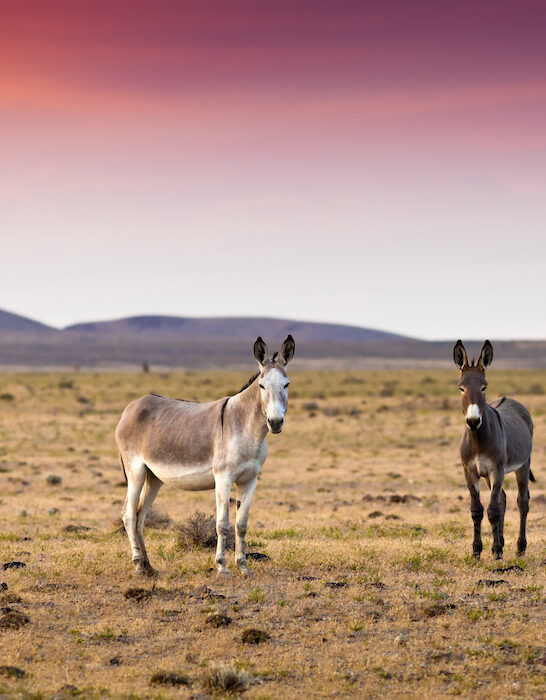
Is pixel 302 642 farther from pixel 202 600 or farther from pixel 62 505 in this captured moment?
pixel 62 505

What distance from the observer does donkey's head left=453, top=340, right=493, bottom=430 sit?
1227 cm

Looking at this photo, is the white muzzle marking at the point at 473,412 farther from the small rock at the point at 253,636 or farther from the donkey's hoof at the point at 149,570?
the donkey's hoof at the point at 149,570

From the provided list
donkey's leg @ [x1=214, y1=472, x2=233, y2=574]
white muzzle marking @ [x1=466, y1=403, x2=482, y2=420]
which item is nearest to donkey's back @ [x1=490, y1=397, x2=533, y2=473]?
white muzzle marking @ [x1=466, y1=403, x2=482, y2=420]

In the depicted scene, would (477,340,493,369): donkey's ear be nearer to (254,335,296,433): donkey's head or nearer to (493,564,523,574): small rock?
(254,335,296,433): donkey's head

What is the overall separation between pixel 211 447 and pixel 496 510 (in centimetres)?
432

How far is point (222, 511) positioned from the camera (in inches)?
471

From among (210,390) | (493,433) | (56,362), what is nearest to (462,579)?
(493,433)

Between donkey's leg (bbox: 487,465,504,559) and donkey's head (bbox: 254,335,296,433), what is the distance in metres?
3.47

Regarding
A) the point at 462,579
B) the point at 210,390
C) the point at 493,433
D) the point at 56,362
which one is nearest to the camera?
the point at 462,579

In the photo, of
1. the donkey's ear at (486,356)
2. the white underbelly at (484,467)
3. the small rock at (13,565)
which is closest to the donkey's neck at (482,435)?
the white underbelly at (484,467)

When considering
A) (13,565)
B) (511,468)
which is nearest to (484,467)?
(511,468)

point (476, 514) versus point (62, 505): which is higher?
point (476, 514)

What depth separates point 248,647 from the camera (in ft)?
30.8

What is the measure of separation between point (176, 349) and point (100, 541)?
17433cm
